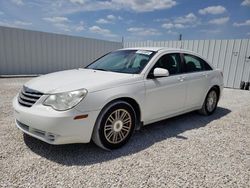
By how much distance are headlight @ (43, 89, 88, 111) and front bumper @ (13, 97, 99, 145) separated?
0.06 metres

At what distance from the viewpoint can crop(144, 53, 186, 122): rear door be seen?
11.0 feet

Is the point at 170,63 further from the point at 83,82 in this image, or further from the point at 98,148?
the point at 98,148

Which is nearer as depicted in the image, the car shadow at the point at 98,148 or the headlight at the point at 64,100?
the headlight at the point at 64,100

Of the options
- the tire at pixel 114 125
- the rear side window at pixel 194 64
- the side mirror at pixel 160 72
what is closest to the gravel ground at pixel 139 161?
the tire at pixel 114 125

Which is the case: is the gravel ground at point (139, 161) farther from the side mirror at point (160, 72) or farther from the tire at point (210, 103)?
the side mirror at point (160, 72)

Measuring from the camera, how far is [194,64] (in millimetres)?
4508

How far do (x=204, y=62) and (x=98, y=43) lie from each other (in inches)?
432

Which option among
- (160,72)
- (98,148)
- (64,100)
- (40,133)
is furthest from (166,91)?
(40,133)

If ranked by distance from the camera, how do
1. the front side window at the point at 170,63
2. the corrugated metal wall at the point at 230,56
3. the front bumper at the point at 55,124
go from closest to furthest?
the front bumper at the point at 55,124
the front side window at the point at 170,63
the corrugated metal wall at the point at 230,56

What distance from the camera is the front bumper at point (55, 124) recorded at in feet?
8.08

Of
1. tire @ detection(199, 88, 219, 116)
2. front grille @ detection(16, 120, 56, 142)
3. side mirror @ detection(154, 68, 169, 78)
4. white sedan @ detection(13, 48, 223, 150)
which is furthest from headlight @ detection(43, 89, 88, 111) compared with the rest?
tire @ detection(199, 88, 219, 116)

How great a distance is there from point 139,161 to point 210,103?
3.06m

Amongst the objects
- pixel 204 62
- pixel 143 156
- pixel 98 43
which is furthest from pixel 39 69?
pixel 143 156

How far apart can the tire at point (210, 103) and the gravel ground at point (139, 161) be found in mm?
967
